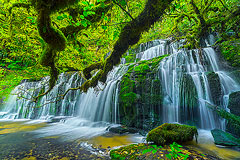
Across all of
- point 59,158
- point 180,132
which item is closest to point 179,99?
point 180,132

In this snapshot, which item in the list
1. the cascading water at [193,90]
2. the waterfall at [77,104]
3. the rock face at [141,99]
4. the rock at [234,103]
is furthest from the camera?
the waterfall at [77,104]

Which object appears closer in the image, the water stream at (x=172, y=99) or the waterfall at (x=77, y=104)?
the water stream at (x=172, y=99)

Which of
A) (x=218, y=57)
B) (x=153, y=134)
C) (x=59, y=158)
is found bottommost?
(x=59, y=158)

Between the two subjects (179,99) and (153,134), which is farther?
(179,99)

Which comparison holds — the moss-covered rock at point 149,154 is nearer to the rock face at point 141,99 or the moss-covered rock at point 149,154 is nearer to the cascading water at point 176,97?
the cascading water at point 176,97

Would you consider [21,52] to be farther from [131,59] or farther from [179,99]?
[131,59]

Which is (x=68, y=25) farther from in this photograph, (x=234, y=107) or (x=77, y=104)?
(x=77, y=104)

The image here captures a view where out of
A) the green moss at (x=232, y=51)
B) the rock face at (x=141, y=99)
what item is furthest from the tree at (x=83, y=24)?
the green moss at (x=232, y=51)

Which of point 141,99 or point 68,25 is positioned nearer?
point 68,25

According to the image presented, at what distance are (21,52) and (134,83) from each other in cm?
549

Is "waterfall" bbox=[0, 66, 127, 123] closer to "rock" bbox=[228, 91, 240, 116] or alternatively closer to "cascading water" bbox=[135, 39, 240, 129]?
"cascading water" bbox=[135, 39, 240, 129]

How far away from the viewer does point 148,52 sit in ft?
42.4

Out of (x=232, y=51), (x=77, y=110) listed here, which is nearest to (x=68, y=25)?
(x=232, y=51)

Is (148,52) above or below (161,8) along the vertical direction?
above
